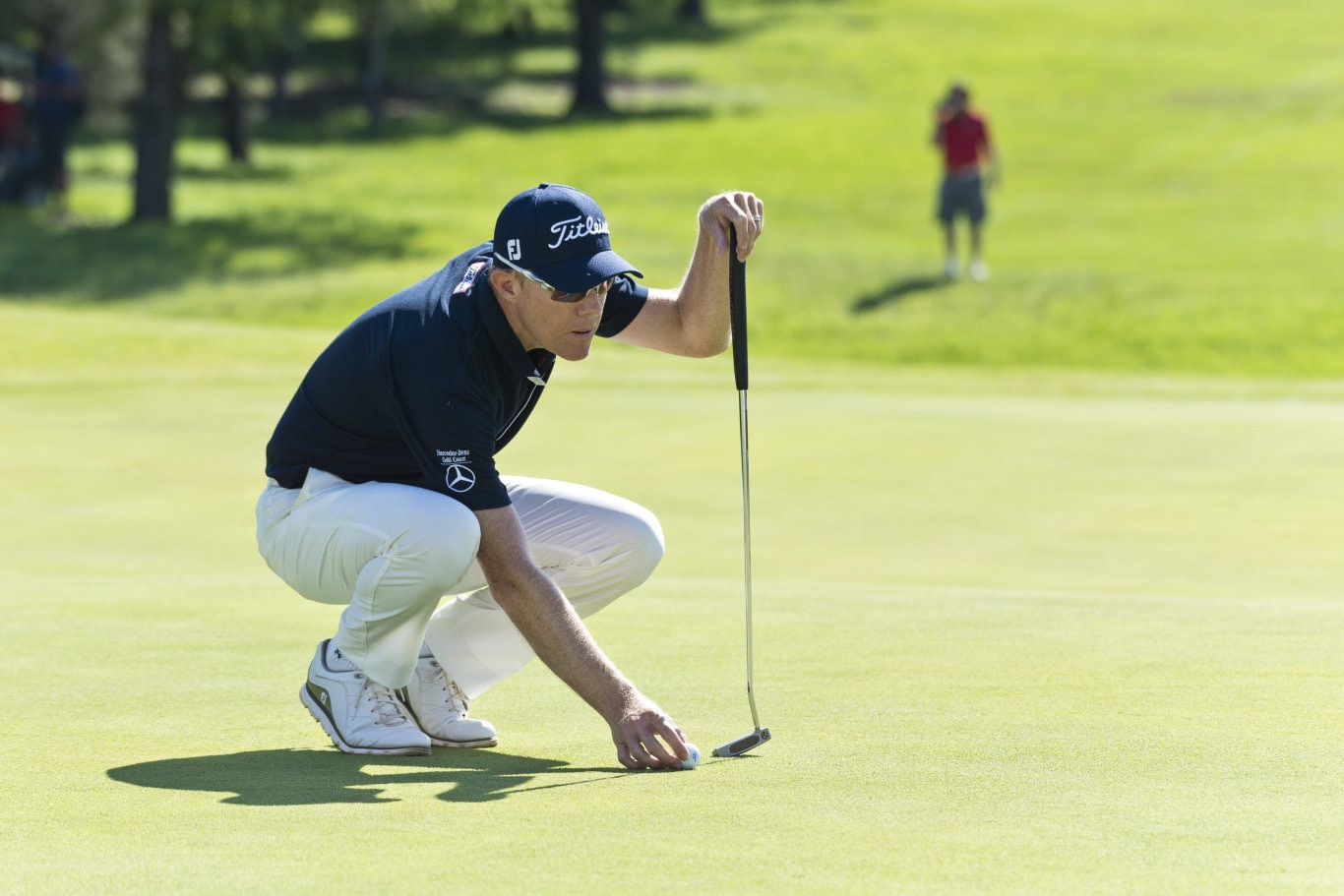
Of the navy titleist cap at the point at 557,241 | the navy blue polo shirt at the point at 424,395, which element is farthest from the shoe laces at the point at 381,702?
the navy titleist cap at the point at 557,241

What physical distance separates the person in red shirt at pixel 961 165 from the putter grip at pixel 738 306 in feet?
55.3

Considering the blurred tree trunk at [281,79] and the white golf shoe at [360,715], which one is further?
the blurred tree trunk at [281,79]

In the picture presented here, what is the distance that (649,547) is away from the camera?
471 centimetres

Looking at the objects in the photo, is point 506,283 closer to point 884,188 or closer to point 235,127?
point 884,188

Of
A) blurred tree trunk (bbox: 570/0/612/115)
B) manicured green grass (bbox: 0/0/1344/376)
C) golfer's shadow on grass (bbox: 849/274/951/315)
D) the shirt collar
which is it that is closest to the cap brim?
the shirt collar

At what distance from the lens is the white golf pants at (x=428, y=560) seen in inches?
165

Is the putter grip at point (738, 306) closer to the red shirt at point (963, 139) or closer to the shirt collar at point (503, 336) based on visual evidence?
the shirt collar at point (503, 336)

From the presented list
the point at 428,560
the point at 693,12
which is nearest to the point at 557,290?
the point at 428,560

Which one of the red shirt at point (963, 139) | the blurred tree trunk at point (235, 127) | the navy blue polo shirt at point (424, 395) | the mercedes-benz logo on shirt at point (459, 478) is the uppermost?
the blurred tree trunk at point (235, 127)

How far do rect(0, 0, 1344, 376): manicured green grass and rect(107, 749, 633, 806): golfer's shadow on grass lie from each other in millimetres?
14580

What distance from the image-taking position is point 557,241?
13.3 ft

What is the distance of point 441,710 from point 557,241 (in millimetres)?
1209

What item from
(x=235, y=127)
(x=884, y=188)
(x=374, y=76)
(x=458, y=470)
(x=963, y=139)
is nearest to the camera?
(x=458, y=470)

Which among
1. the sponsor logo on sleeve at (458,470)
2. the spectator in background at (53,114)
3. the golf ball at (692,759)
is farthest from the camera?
the spectator in background at (53,114)
